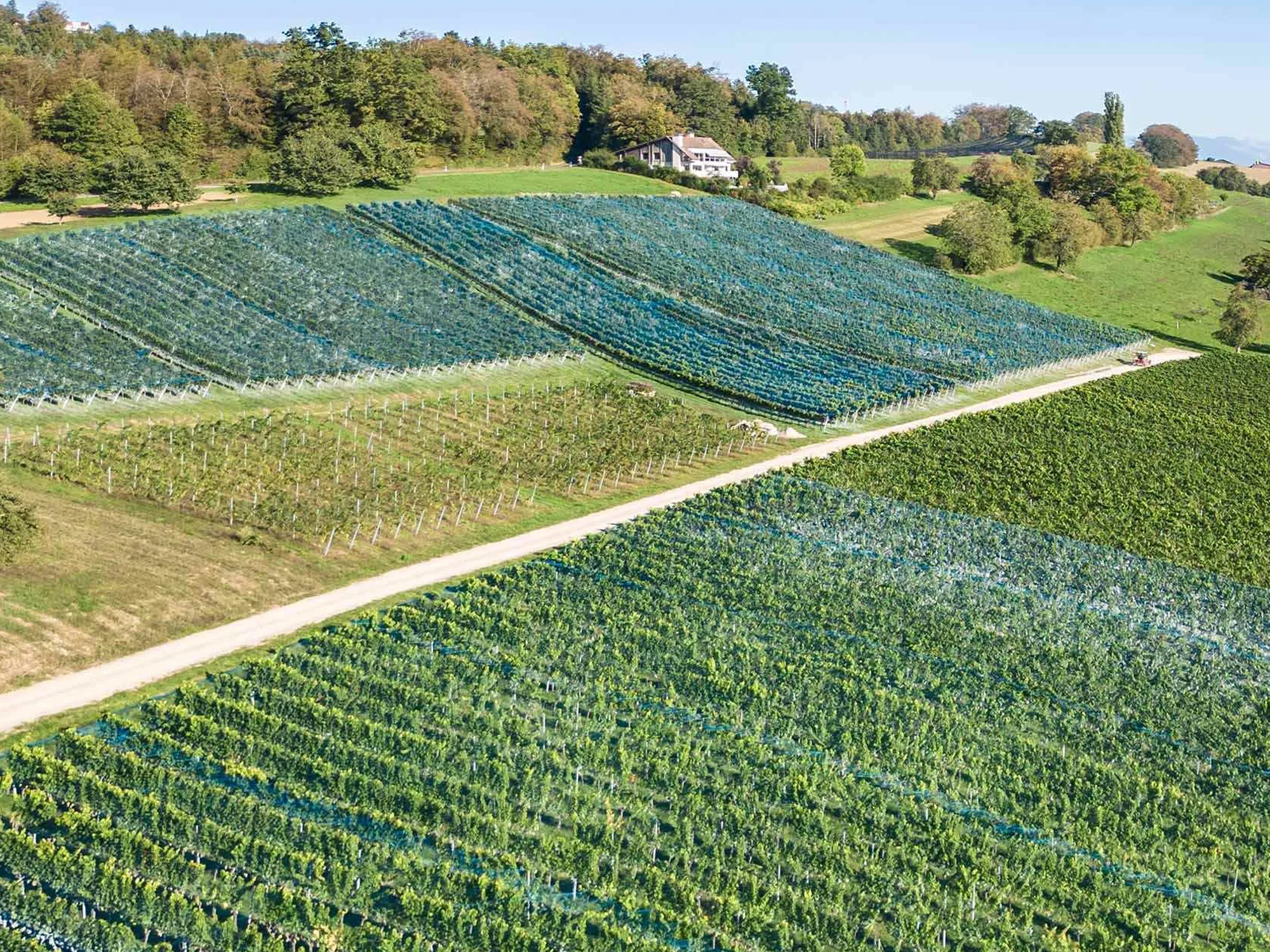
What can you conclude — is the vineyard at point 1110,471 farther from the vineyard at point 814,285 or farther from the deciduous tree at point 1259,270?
the deciduous tree at point 1259,270

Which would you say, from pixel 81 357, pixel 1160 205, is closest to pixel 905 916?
pixel 81 357

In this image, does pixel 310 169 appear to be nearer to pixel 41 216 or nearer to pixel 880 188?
pixel 41 216

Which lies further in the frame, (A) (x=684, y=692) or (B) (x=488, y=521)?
(B) (x=488, y=521)

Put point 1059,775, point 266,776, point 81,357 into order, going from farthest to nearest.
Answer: point 81,357 < point 1059,775 < point 266,776

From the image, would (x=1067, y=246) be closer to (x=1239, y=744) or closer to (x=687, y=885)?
(x=1239, y=744)

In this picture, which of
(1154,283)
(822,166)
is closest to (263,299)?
(1154,283)

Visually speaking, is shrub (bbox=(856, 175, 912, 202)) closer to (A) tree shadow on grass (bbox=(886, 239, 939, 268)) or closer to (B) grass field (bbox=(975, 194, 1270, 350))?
(A) tree shadow on grass (bbox=(886, 239, 939, 268))
